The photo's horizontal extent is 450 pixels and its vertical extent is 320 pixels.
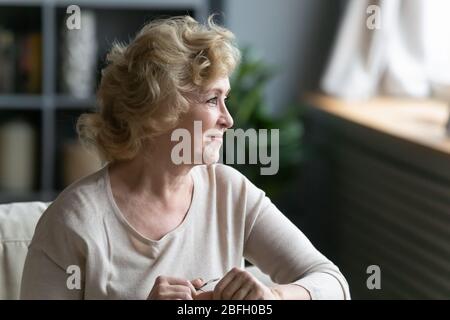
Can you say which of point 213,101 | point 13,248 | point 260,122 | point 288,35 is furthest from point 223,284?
point 288,35

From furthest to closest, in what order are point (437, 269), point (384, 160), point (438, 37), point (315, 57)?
point (315, 57) < point (438, 37) < point (384, 160) < point (437, 269)

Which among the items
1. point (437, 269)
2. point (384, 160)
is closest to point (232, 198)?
point (437, 269)

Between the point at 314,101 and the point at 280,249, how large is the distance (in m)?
2.09

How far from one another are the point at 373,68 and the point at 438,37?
0.85 feet

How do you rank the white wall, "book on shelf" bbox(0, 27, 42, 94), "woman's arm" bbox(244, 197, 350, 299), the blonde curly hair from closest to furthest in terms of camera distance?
the blonde curly hair
"woman's arm" bbox(244, 197, 350, 299)
"book on shelf" bbox(0, 27, 42, 94)
the white wall

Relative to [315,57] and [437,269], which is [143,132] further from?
[315,57]

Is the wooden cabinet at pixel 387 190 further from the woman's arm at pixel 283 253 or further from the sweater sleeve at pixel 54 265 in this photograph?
the sweater sleeve at pixel 54 265

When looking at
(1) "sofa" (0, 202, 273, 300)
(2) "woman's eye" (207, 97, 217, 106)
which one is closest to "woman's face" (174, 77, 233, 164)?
(2) "woman's eye" (207, 97, 217, 106)

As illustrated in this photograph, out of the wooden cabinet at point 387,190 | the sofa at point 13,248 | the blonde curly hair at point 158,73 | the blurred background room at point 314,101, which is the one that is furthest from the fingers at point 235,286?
the blurred background room at point 314,101

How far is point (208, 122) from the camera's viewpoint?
4.59 ft

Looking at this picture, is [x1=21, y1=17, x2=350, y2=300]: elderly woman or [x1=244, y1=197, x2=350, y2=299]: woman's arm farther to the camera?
[x1=244, y1=197, x2=350, y2=299]: woman's arm

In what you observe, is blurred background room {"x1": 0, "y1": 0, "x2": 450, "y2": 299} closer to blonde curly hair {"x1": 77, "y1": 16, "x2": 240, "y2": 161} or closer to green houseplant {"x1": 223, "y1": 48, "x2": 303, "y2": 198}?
green houseplant {"x1": 223, "y1": 48, "x2": 303, "y2": 198}

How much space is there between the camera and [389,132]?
2.70 metres

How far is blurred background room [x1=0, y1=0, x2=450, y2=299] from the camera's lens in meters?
2.84
